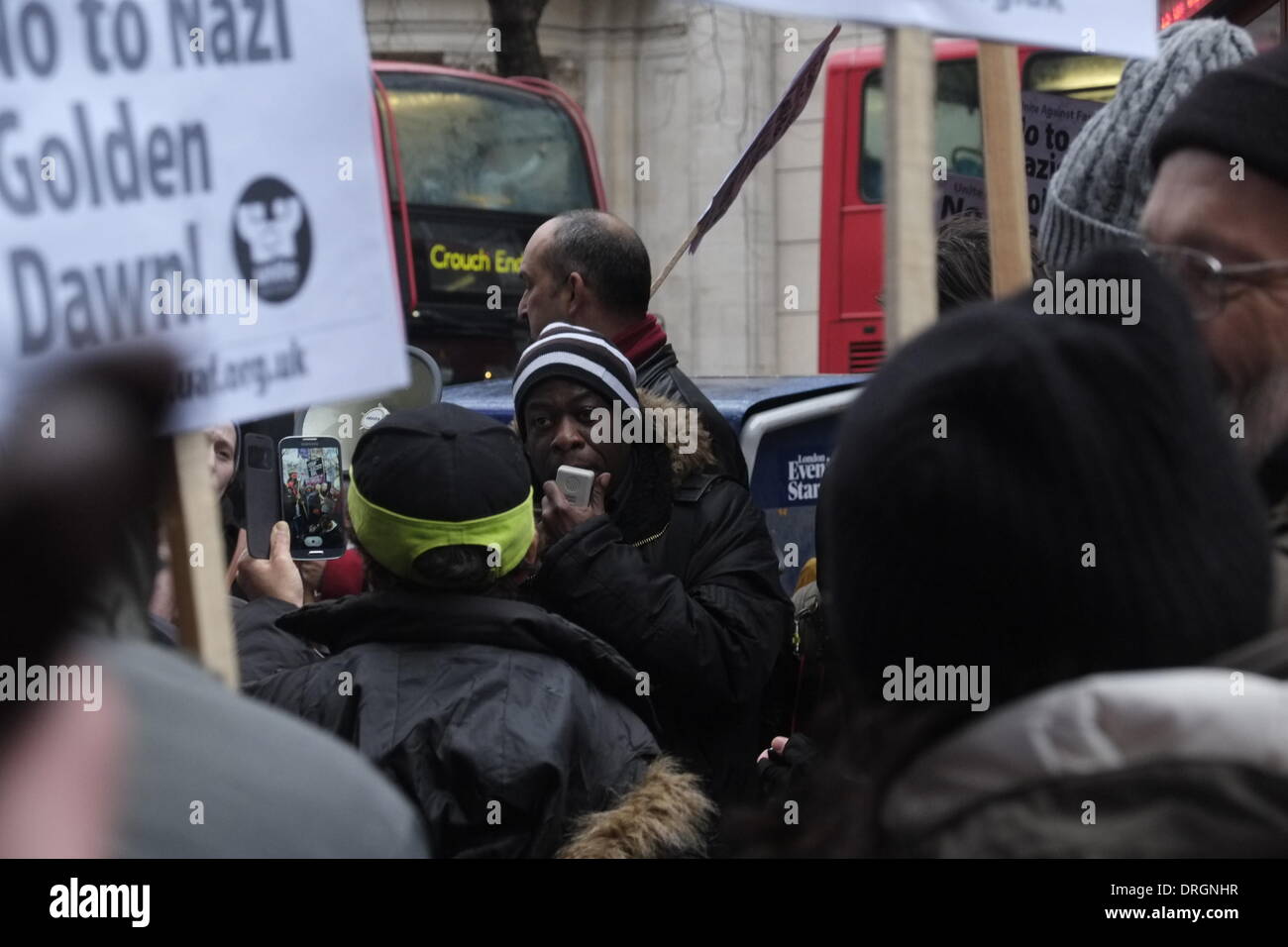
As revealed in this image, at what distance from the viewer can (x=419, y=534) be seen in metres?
2.62

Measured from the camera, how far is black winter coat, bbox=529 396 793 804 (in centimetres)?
308

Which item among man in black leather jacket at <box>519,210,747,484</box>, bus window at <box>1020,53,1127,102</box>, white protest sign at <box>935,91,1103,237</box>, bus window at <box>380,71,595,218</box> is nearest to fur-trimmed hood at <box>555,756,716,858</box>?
man in black leather jacket at <box>519,210,747,484</box>

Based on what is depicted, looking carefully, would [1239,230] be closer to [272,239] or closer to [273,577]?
[272,239]

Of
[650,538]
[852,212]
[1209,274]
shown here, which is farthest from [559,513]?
[852,212]

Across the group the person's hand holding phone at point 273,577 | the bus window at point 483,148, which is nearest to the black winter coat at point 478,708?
the person's hand holding phone at point 273,577

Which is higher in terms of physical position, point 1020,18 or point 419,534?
point 1020,18

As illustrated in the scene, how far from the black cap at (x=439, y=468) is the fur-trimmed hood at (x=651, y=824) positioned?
0.53 meters

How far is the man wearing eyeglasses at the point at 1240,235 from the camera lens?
5.56 feet

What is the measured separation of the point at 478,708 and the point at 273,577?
101 cm

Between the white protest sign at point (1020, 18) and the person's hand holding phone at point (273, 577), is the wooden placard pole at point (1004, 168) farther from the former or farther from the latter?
the person's hand holding phone at point (273, 577)

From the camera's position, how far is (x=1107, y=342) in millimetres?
1166

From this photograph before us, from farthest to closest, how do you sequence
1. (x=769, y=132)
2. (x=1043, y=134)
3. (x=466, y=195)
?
(x=466, y=195) → (x=1043, y=134) → (x=769, y=132)

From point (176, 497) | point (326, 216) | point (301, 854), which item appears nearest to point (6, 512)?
point (301, 854)

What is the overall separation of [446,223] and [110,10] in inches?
395
